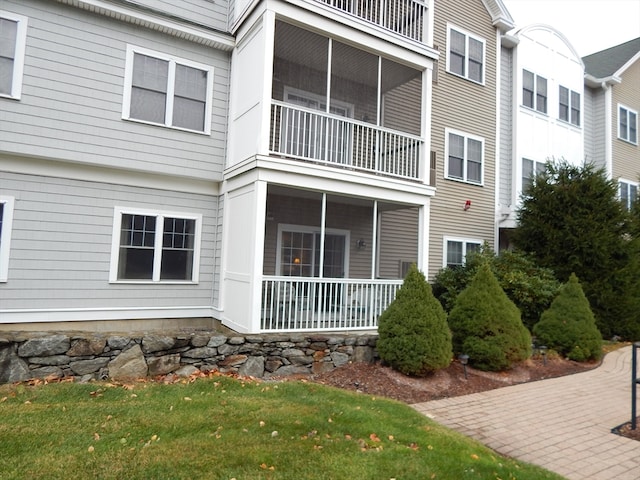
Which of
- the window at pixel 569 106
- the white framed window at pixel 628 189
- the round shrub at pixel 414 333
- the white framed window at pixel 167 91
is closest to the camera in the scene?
the round shrub at pixel 414 333

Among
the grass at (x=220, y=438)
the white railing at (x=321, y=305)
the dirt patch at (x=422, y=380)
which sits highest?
the white railing at (x=321, y=305)

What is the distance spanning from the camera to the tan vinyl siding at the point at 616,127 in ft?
57.5

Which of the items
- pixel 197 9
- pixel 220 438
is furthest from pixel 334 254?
pixel 220 438

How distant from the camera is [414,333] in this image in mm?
7062

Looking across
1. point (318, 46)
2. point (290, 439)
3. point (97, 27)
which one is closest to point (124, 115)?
point (97, 27)

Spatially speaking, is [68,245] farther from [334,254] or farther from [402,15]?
[402,15]

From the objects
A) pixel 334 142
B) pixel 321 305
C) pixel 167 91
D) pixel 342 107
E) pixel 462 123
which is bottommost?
pixel 321 305

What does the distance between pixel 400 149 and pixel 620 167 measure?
A: 13.2 meters

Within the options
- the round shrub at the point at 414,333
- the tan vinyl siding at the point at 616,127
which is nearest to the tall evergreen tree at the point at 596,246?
the round shrub at the point at 414,333

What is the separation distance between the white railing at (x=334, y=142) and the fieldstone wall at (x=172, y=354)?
3.42 m

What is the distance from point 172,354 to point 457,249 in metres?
9.21

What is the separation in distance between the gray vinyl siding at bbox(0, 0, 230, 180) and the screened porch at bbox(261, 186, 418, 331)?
2.60 metres

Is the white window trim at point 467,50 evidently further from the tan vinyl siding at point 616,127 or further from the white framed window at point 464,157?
the tan vinyl siding at point 616,127

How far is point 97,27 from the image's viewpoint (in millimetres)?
8031
